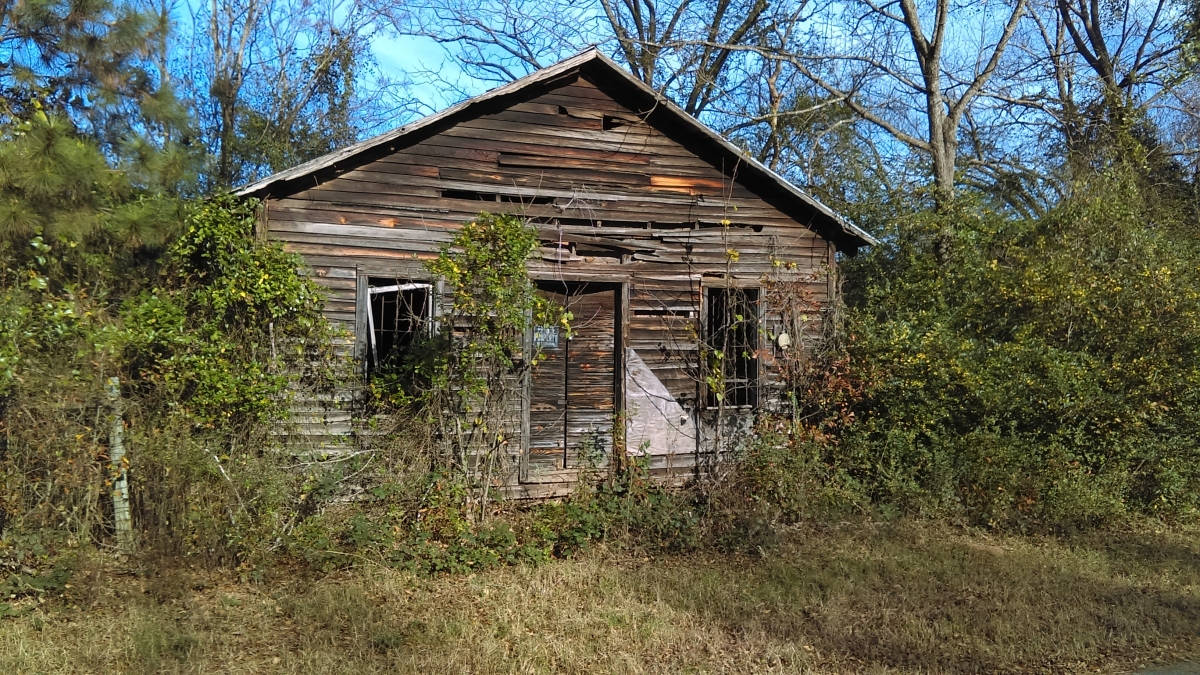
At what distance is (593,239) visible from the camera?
895 cm

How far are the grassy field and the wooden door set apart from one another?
77.5 inches

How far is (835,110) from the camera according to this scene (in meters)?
19.8

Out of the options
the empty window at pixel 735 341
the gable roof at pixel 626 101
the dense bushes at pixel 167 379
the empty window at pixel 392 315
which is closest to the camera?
the dense bushes at pixel 167 379

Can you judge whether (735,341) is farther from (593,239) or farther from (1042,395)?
(1042,395)

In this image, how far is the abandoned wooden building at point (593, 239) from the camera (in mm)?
8133

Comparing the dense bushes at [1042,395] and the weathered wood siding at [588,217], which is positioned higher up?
the weathered wood siding at [588,217]

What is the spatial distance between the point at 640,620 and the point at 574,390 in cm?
373

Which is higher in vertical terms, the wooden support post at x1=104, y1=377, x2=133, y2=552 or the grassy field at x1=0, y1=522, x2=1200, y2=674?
the wooden support post at x1=104, y1=377, x2=133, y2=552

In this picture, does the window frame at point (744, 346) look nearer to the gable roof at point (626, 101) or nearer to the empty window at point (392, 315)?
the gable roof at point (626, 101)

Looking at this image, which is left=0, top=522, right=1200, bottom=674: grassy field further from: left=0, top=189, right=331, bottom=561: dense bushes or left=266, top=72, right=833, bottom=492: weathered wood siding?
left=266, top=72, right=833, bottom=492: weathered wood siding

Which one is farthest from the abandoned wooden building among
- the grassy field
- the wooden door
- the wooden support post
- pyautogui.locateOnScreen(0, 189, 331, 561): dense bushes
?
the wooden support post

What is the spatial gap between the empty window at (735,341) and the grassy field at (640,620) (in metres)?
2.65

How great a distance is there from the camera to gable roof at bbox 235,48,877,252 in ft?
25.7

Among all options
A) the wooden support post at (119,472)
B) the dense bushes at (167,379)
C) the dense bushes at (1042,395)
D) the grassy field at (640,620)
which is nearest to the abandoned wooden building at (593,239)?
the dense bushes at (167,379)
